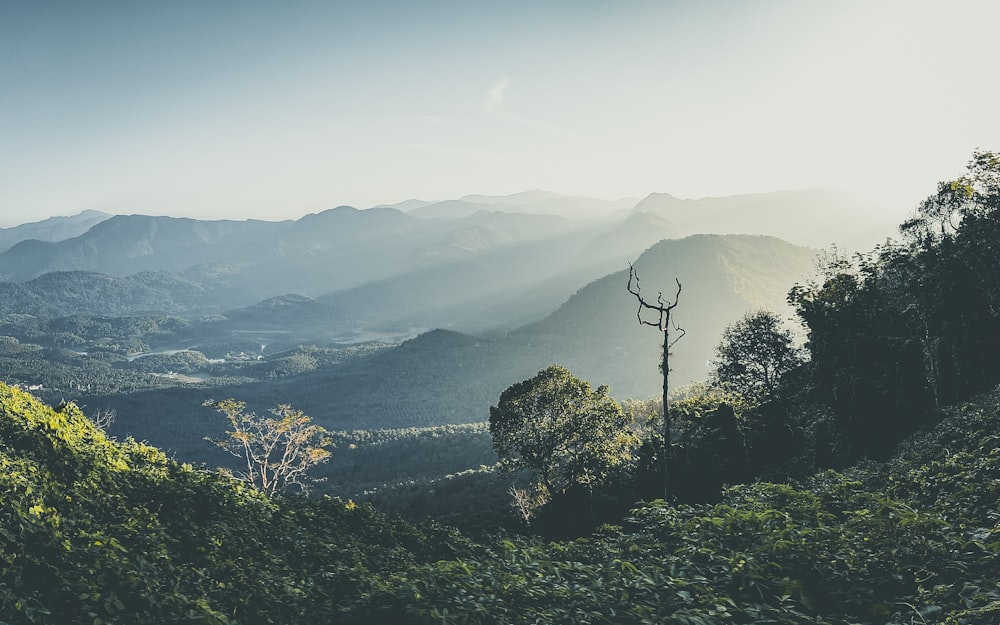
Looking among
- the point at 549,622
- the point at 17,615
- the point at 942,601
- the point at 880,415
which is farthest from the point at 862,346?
the point at 17,615

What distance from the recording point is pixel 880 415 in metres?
30.8

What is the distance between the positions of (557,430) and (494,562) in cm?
2667

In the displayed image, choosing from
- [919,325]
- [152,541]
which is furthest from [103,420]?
[919,325]

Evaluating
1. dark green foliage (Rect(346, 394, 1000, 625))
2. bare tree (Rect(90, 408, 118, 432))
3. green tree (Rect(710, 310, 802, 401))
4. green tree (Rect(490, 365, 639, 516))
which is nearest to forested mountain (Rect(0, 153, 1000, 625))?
dark green foliage (Rect(346, 394, 1000, 625))

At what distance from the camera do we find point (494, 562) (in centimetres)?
1171

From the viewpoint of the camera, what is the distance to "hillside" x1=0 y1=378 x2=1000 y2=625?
24.2ft

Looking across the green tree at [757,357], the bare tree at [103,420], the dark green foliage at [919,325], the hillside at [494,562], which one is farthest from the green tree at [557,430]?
the bare tree at [103,420]

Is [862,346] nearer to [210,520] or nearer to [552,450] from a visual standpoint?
[552,450]

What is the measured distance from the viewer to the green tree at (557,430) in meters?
37.7

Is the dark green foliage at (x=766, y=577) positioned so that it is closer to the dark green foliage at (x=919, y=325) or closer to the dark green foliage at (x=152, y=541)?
the dark green foliage at (x=152, y=541)

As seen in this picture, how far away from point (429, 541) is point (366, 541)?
245cm

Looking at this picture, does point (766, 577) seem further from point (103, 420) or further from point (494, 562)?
point (103, 420)

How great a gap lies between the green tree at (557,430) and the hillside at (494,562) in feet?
71.2

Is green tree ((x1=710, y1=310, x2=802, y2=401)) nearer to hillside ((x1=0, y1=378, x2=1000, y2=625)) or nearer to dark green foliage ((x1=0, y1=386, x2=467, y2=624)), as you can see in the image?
hillside ((x1=0, y1=378, x2=1000, y2=625))
